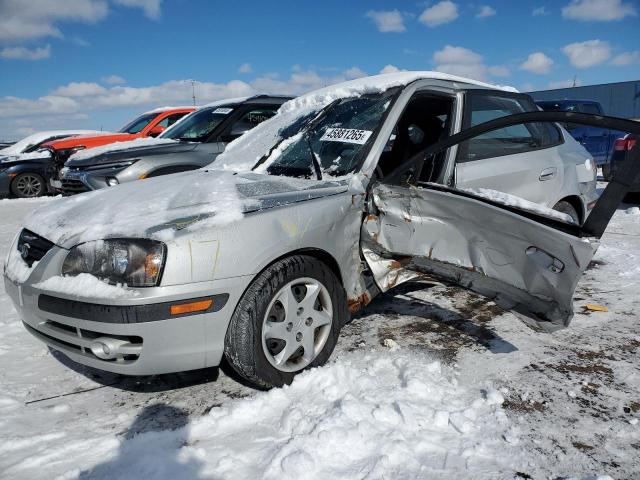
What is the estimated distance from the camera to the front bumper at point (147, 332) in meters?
2.16

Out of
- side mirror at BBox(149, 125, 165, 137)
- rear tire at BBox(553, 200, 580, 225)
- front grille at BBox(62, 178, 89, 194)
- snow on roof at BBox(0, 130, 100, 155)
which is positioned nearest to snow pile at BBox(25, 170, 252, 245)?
rear tire at BBox(553, 200, 580, 225)

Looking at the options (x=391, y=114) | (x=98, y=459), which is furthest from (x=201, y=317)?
(x=391, y=114)

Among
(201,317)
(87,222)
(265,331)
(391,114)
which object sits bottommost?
(265,331)

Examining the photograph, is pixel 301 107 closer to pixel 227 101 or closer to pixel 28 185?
pixel 227 101

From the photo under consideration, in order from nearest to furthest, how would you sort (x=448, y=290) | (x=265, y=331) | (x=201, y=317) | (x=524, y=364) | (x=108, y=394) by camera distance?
1. (x=201, y=317)
2. (x=265, y=331)
3. (x=108, y=394)
4. (x=524, y=364)
5. (x=448, y=290)

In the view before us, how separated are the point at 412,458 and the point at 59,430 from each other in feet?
5.53

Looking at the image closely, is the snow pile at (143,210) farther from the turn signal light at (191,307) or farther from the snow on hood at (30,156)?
the snow on hood at (30,156)

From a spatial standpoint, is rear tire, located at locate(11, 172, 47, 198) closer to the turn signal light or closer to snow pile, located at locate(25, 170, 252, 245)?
snow pile, located at locate(25, 170, 252, 245)

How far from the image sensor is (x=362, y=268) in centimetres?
294

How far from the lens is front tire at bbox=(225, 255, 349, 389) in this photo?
7.86 ft

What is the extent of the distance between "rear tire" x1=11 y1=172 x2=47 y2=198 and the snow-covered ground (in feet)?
28.6

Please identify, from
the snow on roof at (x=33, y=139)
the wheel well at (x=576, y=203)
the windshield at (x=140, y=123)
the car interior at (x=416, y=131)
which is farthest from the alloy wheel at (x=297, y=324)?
the snow on roof at (x=33, y=139)

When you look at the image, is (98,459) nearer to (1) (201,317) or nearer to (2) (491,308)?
(1) (201,317)

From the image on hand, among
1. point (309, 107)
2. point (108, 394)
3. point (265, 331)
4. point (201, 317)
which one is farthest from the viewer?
point (309, 107)
